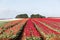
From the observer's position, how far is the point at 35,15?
66375mm

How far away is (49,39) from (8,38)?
4.24m

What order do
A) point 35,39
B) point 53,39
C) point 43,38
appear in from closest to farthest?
point 53,39
point 35,39
point 43,38

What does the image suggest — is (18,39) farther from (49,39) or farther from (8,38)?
(49,39)

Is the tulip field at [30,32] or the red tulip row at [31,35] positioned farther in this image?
the tulip field at [30,32]

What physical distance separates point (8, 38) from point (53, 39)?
4.64 m

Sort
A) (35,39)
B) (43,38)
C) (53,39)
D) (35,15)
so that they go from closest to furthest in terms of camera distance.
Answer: (53,39)
(35,39)
(43,38)
(35,15)

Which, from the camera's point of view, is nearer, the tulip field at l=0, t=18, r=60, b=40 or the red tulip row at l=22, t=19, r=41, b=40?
the red tulip row at l=22, t=19, r=41, b=40

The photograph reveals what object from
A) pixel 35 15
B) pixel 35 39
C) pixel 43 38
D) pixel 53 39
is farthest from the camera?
pixel 35 15

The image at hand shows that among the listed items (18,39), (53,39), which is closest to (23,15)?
(18,39)

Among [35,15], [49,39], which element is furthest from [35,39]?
[35,15]

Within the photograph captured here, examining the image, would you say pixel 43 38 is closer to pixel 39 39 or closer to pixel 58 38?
pixel 39 39

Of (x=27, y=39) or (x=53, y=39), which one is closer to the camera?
(x=53, y=39)

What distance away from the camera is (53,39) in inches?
851

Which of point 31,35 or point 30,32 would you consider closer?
point 31,35
